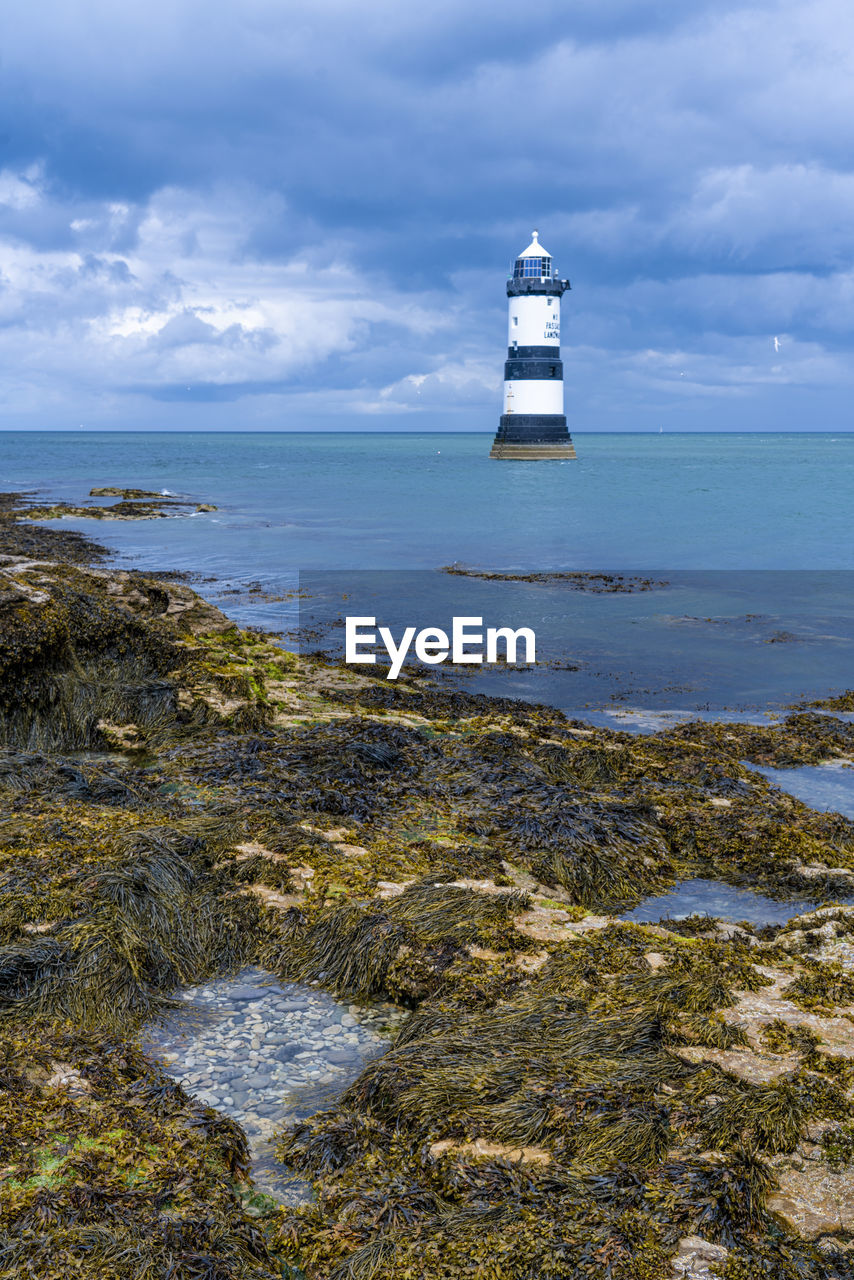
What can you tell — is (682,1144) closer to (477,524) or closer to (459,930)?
(459,930)

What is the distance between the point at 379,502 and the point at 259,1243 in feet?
149

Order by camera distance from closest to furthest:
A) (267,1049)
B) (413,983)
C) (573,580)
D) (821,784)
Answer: (267,1049), (413,983), (821,784), (573,580)

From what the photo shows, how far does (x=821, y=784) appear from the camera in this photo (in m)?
8.89

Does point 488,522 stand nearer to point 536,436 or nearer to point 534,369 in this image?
point 534,369

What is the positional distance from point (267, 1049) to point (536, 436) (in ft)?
198

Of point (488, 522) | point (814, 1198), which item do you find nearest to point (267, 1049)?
point (814, 1198)

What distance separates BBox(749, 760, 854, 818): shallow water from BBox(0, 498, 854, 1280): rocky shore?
16.0 inches

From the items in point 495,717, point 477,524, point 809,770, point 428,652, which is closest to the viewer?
point 809,770

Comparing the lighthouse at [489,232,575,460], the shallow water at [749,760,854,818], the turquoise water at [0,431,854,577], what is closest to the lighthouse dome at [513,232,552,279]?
the lighthouse at [489,232,575,460]

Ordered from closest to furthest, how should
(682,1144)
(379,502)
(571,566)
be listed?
(682,1144)
(571,566)
(379,502)

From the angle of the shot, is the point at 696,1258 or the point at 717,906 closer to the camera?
the point at 696,1258

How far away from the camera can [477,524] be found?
118 feet

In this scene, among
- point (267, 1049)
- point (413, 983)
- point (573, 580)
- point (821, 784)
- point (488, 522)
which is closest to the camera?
point (267, 1049)

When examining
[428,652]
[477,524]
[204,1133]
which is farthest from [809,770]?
[477,524]
